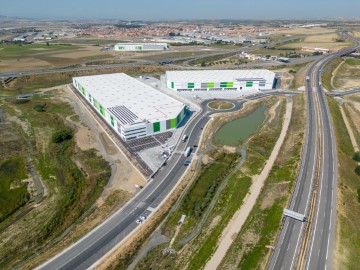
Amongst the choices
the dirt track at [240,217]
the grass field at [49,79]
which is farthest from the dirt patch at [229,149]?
the grass field at [49,79]

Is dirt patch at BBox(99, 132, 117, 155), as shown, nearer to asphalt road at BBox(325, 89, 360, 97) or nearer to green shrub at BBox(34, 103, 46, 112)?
green shrub at BBox(34, 103, 46, 112)

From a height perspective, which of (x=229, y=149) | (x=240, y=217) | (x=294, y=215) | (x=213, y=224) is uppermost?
(x=294, y=215)

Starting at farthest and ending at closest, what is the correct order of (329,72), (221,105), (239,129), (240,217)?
(329,72) < (221,105) < (239,129) < (240,217)

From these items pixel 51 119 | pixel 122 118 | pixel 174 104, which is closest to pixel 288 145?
pixel 174 104

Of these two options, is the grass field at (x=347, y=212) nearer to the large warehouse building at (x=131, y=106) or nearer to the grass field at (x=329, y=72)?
the large warehouse building at (x=131, y=106)

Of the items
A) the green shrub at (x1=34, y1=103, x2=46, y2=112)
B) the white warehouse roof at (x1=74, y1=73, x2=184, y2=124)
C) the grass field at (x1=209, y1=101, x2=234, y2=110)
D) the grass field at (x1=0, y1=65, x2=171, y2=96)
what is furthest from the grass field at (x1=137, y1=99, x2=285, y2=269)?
the grass field at (x1=0, y1=65, x2=171, y2=96)

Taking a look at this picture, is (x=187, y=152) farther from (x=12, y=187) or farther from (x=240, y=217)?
(x=12, y=187)

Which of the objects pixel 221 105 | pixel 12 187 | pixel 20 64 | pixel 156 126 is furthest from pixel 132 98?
pixel 20 64
